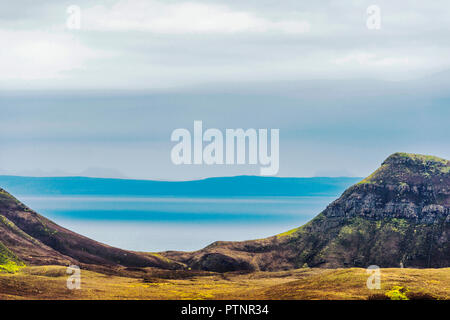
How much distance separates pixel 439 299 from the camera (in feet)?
435

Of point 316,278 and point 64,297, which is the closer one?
point 64,297

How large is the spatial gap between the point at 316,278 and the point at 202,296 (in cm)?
3339

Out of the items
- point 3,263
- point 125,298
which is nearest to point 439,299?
point 125,298

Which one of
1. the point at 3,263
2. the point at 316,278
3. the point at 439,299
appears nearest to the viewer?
the point at 439,299
